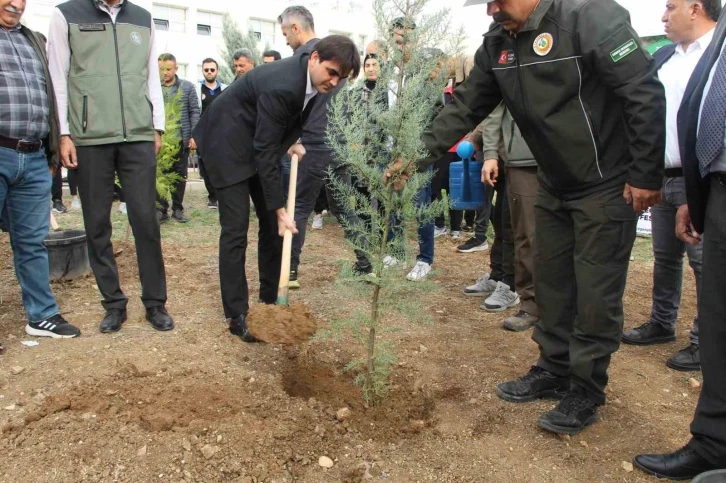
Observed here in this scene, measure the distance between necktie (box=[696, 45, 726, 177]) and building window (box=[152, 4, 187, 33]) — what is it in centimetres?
2747

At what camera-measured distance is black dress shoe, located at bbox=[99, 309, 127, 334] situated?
3742mm

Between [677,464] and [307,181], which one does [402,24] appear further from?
[307,181]

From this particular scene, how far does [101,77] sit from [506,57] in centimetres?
248

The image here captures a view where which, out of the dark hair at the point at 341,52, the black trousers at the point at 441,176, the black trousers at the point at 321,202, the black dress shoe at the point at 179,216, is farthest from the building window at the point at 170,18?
the dark hair at the point at 341,52

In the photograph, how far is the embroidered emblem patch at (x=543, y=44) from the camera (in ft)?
8.27

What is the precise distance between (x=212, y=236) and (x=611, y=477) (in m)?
5.48

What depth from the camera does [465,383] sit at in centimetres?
327

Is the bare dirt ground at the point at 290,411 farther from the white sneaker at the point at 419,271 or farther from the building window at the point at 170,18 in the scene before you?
the building window at the point at 170,18

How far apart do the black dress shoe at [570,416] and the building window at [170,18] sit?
27234mm

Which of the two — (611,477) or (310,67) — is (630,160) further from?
(310,67)

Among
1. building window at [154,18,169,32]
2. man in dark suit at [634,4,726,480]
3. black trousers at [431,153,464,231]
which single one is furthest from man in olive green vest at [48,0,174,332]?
building window at [154,18,169,32]

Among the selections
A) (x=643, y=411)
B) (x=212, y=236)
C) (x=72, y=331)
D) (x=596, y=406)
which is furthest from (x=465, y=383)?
(x=212, y=236)

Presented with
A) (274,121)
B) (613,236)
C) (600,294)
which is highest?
(274,121)

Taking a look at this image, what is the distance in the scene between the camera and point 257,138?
11.2 feet
